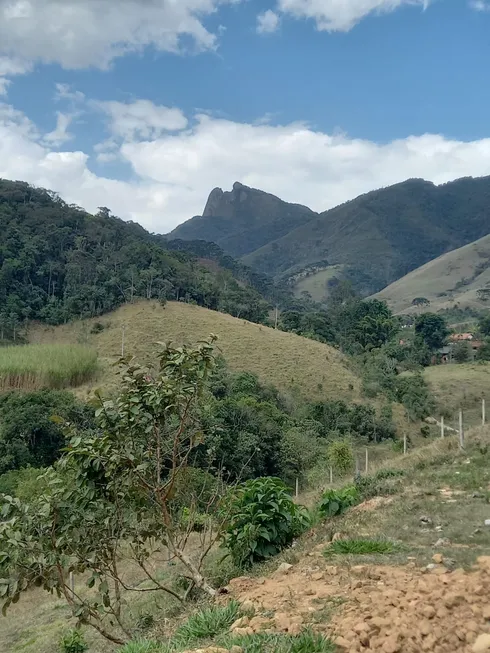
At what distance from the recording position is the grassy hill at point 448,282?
4597 inches

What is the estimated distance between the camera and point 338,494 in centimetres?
677

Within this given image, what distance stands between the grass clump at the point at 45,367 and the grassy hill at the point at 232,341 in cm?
281

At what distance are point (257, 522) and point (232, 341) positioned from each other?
46.2 metres

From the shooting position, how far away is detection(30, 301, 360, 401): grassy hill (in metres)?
46.6

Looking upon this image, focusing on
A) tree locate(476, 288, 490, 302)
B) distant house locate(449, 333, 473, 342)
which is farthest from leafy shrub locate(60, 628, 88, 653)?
tree locate(476, 288, 490, 302)

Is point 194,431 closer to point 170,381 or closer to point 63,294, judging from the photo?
point 170,381

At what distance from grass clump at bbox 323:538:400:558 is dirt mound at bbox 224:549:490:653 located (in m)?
0.45

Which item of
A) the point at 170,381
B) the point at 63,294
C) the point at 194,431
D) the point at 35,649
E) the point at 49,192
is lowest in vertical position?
the point at 35,649

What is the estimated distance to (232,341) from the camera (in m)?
51.8

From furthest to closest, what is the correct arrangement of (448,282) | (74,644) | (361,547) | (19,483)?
(448,282) < (19,483) < (74,644) < (361,547)

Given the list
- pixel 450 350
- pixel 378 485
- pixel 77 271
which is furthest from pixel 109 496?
pixel 450 350

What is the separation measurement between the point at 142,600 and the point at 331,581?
12.1 feet

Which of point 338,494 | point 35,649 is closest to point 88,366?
point 35,649

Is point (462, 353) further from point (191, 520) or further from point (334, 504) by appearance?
point (191, 520)
